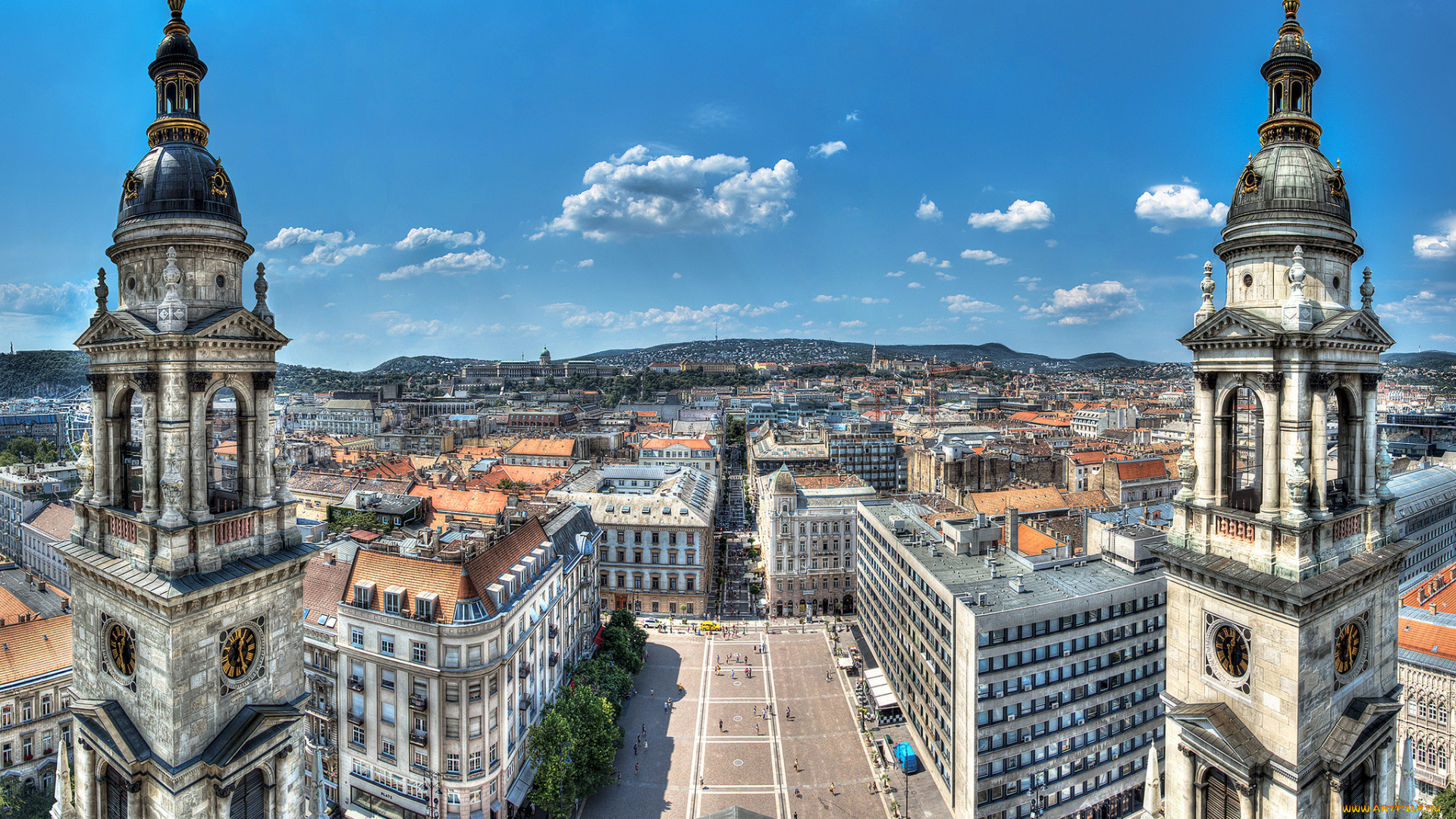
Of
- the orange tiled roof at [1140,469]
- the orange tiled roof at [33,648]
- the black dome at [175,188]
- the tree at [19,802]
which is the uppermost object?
the black dome at [175,188]

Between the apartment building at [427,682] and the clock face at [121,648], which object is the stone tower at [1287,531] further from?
the apartment building at [427,682]

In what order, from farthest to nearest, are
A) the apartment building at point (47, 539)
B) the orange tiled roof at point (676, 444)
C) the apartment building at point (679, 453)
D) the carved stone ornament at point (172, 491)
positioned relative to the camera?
the orange tiled roof at point (676, 444) → the apartment building at point (679, 453) → the apartment building at point (47, 539) → the carved stone ornament at point (172, 491)

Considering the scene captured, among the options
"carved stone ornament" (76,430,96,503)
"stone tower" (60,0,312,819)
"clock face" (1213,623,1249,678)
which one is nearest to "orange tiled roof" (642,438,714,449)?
"stone tower" (60,0,312,819)

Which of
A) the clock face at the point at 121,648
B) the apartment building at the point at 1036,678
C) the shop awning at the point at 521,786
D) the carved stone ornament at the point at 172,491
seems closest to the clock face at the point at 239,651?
the clock face at the point at 121,648

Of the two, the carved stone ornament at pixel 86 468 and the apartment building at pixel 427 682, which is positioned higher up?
the carved stone ornament at pixel 86 468

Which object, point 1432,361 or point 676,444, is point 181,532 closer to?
point 676,444

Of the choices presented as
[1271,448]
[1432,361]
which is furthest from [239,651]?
[1432,361]
